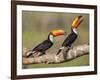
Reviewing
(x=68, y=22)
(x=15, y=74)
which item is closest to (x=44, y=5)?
(x=68, y=22)

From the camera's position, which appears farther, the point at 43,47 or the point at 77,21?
the point at 77,21

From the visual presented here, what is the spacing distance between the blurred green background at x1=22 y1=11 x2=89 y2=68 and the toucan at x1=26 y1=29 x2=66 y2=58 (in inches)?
1.1

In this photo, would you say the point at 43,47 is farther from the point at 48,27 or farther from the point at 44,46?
the point at 48,27

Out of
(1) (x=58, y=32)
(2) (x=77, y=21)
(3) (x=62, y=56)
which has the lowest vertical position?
(3) (x=62, y=56)

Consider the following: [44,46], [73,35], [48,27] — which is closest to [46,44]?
[44,46]

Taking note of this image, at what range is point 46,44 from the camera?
1.94 meters

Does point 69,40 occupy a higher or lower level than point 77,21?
lower

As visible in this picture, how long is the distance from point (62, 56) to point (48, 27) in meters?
0.30

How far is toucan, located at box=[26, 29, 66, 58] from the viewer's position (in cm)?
190

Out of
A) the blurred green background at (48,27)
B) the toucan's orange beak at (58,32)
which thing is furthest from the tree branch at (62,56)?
the toucan's orange beak at (58,32)

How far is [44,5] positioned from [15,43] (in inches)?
16.7

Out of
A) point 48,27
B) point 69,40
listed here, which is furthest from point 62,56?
point 48,27

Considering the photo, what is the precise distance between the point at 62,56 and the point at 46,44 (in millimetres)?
189

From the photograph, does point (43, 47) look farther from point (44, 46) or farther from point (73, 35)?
point (73, 35)
